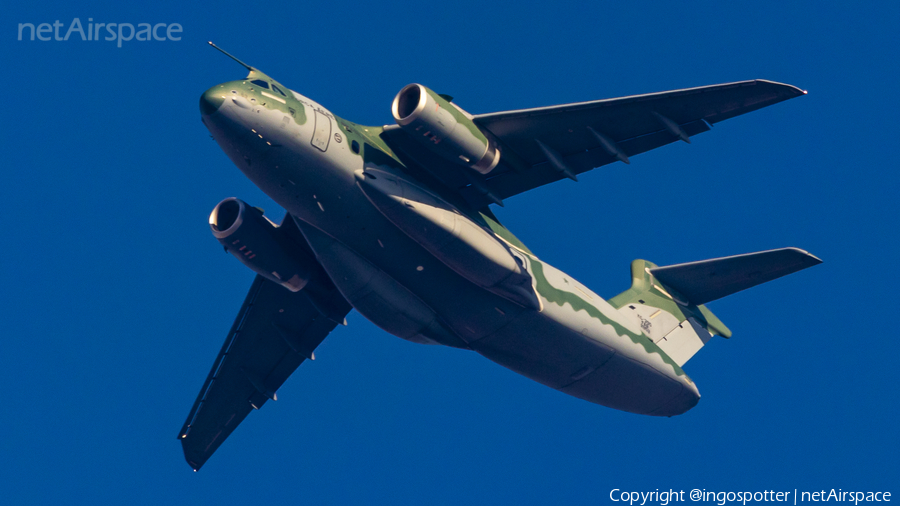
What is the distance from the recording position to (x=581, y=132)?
54.5ft

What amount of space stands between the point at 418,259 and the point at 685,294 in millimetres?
7618

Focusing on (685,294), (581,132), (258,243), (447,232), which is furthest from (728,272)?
(258,243)

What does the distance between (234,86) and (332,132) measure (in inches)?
67.3

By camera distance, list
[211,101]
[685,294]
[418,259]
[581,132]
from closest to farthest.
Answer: [211,101]
[418,259]
[581,132]
[685,294]

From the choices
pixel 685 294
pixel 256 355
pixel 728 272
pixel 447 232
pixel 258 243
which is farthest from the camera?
pixel 685 294

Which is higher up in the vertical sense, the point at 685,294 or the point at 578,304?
the point at 685,294

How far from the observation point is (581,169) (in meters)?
17.2

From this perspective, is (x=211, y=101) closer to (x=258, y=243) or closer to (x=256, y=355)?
(x=258, y=243)

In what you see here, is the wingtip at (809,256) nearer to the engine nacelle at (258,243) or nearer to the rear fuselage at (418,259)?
the rear fuselage at (418,259)

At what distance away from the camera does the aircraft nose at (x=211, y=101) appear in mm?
14438

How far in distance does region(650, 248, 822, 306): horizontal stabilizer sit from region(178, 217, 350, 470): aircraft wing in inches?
287

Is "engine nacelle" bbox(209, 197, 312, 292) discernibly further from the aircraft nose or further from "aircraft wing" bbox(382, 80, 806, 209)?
the aircraft nose

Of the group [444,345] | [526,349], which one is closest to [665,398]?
[526,349]

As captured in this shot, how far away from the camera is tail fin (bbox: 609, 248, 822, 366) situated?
19922 mm
